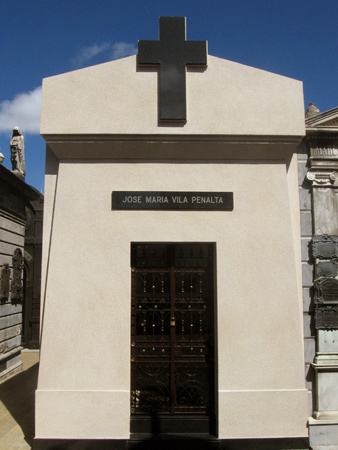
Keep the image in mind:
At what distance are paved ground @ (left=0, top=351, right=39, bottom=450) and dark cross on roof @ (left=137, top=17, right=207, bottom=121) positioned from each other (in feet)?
18.0

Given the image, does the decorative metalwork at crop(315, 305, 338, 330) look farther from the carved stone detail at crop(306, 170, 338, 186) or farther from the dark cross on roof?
the dark cross on roof

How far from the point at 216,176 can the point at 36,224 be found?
11.8 m

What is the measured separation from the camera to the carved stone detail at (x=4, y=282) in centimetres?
1088

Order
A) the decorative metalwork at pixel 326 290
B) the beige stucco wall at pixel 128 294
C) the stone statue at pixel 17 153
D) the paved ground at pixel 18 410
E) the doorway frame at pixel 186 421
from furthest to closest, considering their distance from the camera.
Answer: the stone statue at pixel 17 153, the decorative metalwork at pixel 326 290, the paved ground at pixel 18 410, the doorway frame at pixel 186 421, the beige stucco wall at pixel 128 294

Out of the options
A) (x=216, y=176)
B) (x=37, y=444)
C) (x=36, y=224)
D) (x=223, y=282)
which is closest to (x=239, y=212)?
(x=216, y=176)

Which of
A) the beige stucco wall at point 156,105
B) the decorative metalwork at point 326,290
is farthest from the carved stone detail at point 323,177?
the decorative metalwork at point 326,290

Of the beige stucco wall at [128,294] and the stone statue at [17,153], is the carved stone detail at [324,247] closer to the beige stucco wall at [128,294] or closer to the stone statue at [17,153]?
the beige stucco wall at [128,294]

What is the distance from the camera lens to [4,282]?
10984 millimetres

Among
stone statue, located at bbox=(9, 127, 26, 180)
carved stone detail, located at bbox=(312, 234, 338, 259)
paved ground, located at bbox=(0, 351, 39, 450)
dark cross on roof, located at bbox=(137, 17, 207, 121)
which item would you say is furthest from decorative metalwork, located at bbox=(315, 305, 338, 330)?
stone statue, located at bbox=(9, 127, 26, 180)

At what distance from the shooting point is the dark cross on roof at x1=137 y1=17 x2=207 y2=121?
6.31m

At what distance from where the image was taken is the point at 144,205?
6.39 m

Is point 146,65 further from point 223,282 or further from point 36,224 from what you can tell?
point 36,224

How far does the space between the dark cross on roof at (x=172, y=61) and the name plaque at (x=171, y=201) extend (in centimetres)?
121

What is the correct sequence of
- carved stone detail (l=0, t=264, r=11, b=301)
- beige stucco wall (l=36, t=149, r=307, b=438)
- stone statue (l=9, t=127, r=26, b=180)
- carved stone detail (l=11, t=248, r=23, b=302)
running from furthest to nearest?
1. stone statue (l=9, t=127, r=26, b=180)
2. carved stone detail (l=11, t=248, r=23, b=302)
3. carved stone detail (l=0, t=264, r=11, b=301)
4. beige stucco wall (l=36, t=149, r=307, b=438)
